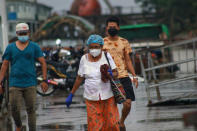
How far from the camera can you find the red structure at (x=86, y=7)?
88.2m

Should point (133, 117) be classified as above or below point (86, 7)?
below

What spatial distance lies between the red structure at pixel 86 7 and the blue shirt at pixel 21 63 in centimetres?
7664

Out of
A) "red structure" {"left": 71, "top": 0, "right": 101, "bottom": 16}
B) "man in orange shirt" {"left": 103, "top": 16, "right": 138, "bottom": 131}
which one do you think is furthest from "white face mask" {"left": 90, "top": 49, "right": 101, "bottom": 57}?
"red structure" {"left": 71, "top": 0, "right": 101, "bottom": 16}

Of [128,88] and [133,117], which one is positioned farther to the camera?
[133,117]

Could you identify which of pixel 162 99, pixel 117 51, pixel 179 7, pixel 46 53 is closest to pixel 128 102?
pixel 117 51

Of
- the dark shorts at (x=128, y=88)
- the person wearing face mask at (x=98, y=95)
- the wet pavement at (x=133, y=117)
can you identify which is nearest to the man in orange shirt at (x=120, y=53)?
the dark shorts at (x=128, y=88)

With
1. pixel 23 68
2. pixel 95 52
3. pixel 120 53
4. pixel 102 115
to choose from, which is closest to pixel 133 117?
pixel 120 53

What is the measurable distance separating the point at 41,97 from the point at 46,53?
11.1 ft

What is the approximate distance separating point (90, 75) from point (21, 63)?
59.3 inches

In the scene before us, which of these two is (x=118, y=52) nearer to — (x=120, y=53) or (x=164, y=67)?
(x=120, y=53)

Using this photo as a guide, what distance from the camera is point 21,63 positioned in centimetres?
1064

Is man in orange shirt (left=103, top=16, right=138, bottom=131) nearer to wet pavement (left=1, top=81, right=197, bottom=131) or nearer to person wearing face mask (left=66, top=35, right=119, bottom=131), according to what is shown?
wet pavement (left=1, top=81, right=197, bottom=131)

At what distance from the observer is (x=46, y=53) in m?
23.8

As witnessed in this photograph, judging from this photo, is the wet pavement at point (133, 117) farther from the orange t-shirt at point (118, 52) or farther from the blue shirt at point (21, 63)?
the blue shirt at point (21, 63)
